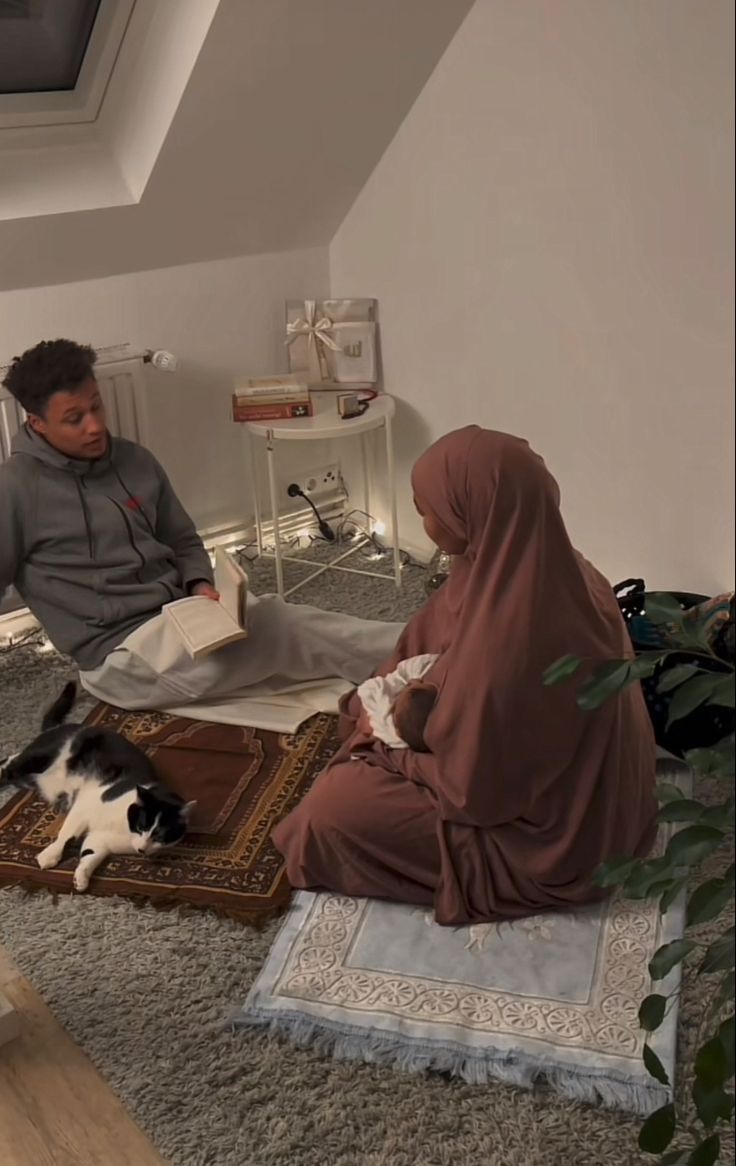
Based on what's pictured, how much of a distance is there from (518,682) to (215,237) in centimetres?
195

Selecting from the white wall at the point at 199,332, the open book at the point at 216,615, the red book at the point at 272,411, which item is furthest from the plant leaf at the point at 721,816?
the white wall at the point at 199,332

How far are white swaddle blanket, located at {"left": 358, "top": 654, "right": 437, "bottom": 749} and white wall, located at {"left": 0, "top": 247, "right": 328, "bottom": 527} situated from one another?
152 cm

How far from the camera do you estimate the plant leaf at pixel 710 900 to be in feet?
3.52

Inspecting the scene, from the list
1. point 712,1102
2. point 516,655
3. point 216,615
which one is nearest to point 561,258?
point 216,615

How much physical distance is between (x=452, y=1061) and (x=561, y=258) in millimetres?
1795

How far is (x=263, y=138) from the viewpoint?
2947 millimetres

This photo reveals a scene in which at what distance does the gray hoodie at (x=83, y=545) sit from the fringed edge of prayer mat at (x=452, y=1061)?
115 centimetres

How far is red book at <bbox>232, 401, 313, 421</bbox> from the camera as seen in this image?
3209mm

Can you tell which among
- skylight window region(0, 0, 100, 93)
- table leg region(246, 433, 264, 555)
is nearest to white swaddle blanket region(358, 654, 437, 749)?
table leg region(246, 433, 264, 555)

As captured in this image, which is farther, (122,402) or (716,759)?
(122,402)

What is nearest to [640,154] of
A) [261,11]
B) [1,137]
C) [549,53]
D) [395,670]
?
[549,53]

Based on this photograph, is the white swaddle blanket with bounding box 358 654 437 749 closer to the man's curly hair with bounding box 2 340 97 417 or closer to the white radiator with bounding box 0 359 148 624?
the man's curly hair with bounding box 2 340 97 417

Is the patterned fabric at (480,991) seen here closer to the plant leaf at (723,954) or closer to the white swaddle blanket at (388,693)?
the white swaddle blanket at (388,693)

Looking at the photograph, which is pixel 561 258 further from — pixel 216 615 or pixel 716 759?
pixel 716 759
